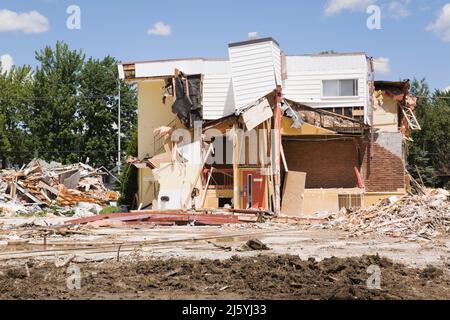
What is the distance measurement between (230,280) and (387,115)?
2906 cm

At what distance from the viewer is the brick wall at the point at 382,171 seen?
111 feet

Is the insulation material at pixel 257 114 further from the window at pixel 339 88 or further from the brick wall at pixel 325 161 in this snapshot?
the window at pixel 339 88

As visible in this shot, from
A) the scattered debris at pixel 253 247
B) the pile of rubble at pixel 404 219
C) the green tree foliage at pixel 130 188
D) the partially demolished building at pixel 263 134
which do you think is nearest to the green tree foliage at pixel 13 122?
the green tree foliage at pixel 130 188

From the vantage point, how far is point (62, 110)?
212 feet

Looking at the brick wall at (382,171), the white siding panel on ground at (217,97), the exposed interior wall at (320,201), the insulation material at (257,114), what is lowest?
the exposed interior wall at (320,201)

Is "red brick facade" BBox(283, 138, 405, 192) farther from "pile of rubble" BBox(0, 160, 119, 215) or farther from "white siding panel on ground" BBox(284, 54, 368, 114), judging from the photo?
"pile of rubble" BBox(0, 160, 119, 215)

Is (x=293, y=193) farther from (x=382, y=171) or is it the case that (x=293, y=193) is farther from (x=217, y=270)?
(x=217, y=270)

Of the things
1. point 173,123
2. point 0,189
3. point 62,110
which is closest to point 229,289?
point 173,123

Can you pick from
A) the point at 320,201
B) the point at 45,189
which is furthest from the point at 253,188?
the point at 45,189

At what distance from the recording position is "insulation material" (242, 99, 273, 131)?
99.4ft

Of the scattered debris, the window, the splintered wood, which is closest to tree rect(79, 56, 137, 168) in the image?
the splintered wood

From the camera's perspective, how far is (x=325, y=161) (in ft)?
111

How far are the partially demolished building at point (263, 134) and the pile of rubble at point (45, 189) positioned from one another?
8.12 metres
